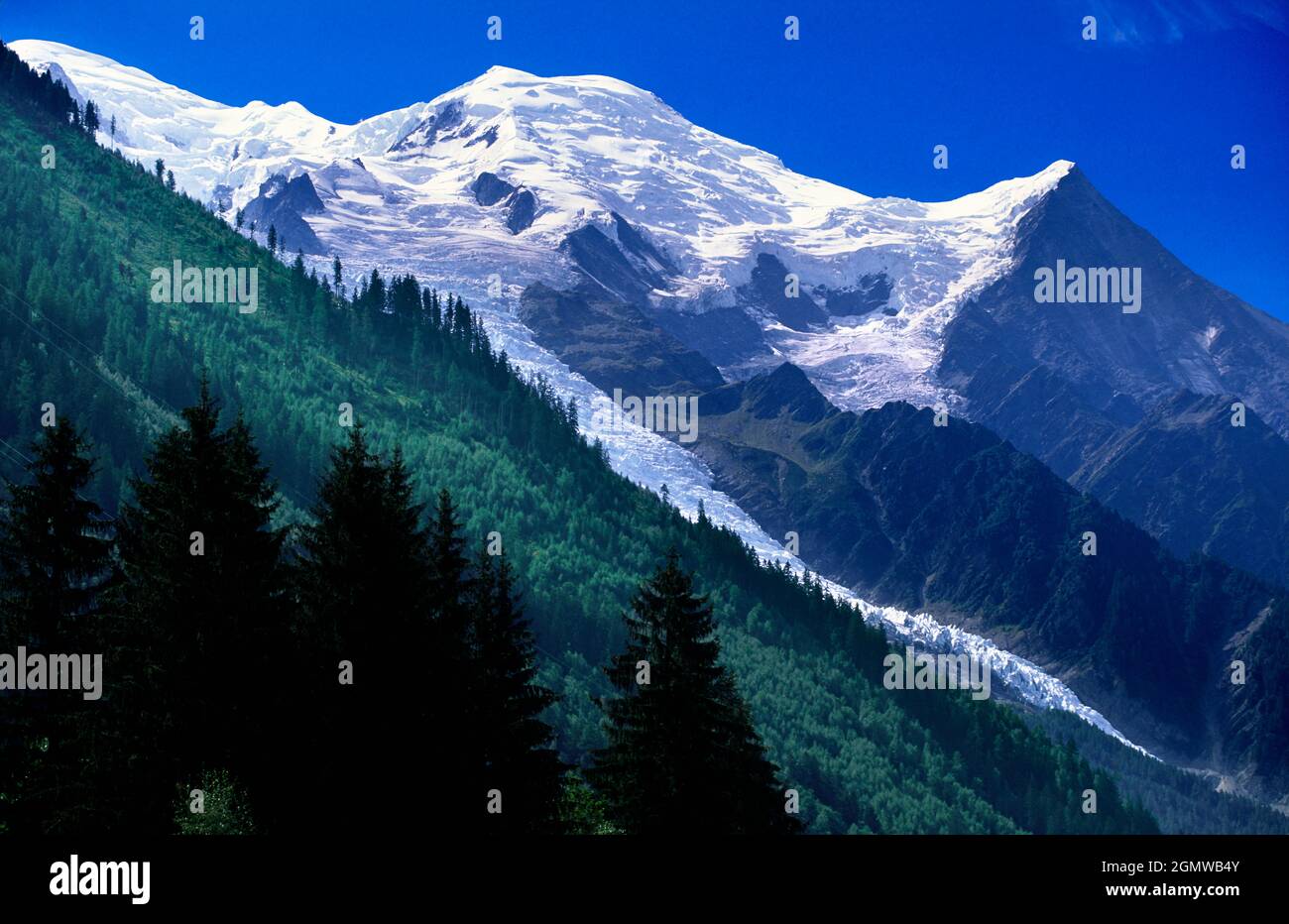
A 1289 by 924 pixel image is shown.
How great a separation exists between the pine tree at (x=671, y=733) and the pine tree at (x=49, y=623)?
17.6m

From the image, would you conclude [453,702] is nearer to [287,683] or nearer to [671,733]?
[287,683]

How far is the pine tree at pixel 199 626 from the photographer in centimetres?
4406

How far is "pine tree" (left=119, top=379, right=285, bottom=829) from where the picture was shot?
44.1 meters

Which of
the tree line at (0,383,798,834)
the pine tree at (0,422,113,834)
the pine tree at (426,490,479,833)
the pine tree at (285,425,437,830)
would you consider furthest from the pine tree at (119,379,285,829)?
the pine tree at (426,490,479,833)

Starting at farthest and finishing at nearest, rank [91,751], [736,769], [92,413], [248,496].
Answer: [92,413]
[736,769]
[248,496]
[91,751]

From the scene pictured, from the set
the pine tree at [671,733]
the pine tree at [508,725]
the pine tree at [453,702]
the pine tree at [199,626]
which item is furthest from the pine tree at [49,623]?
the pine tree at [671,733]

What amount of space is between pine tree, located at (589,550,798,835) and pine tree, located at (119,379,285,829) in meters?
13.3

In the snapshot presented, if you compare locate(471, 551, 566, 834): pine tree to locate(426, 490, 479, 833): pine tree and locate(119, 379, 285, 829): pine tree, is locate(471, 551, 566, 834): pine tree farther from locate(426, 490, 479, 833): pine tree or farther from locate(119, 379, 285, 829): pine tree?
locate(119, 379, 285, 829): pine tree

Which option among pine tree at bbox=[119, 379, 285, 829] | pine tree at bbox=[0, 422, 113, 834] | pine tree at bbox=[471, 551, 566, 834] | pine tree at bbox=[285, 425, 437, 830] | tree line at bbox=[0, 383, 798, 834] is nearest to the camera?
pine tree at bbox=[119, 379, 285, 829]

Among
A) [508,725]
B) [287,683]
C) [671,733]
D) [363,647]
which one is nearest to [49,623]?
[287,683]

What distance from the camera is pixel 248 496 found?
4772cm
